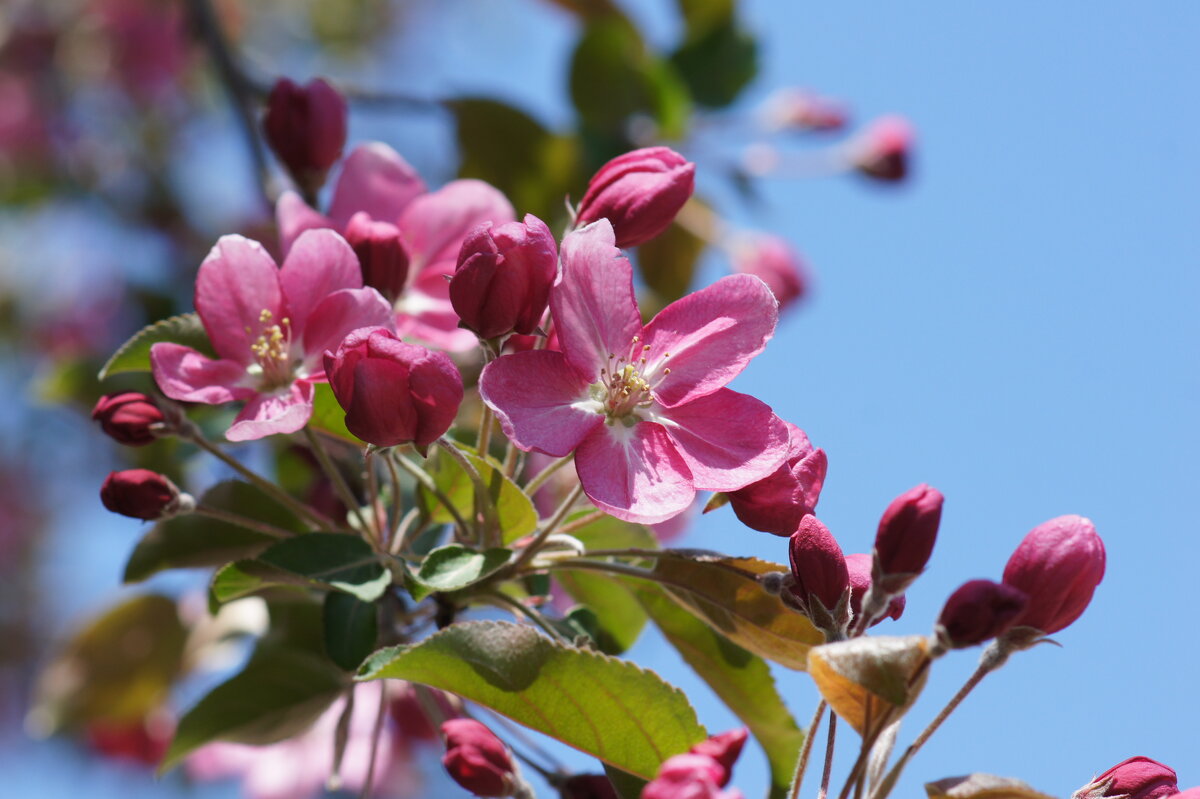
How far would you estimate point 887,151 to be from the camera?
3355 millimetres

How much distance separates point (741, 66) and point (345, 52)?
7.96ft

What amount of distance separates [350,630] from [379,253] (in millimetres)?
434

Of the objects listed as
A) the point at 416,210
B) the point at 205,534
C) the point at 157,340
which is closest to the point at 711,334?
the point at 416,210

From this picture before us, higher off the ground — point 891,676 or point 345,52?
point 891,676

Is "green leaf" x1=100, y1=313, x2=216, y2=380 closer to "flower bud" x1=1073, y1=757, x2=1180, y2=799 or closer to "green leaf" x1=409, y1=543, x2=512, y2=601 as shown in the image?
"green leaf" x1=409, y1=543, x2=512, y2=601

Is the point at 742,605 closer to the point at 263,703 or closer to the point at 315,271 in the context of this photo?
the point at 315,271

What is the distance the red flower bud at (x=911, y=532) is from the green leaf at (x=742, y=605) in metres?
0.17

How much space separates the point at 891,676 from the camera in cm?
96

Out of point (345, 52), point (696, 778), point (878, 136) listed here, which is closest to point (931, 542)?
point (696, 778)

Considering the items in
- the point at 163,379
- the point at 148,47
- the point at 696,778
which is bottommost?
the point at 148,47

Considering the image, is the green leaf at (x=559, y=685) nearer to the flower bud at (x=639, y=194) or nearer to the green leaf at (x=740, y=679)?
the green leaf at (x=740, y=679)

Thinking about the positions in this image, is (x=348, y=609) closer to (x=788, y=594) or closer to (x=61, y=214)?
(x=788, y=594)

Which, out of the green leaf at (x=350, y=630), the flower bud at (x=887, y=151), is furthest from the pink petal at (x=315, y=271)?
the flower bud at (x=887, y=151)

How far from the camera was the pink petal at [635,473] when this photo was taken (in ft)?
3.68
